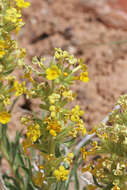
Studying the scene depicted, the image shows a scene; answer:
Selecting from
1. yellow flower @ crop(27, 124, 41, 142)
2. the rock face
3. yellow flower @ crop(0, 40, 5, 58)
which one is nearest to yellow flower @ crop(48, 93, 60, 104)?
yellow flower @ crop(27, 124, 41, 142)

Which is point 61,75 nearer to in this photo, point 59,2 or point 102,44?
point 102,44

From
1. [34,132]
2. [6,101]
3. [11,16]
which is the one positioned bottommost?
[34,132]

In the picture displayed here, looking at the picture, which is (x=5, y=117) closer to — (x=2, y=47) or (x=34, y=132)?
(x=34, y=132)

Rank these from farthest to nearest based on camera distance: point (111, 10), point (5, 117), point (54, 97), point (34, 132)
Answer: point (111, 10) < point (5, 117) < point (34, 132) < point (54, 97)

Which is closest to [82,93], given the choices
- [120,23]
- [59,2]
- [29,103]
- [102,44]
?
[29,103]

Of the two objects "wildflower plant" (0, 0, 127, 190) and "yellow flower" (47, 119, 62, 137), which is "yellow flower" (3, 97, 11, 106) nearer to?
"wildflower plant" (0, 0, 127, 190)

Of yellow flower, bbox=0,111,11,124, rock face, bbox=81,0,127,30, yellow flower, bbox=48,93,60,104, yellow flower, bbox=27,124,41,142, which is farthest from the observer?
rock face, bbox=81,0,127,30

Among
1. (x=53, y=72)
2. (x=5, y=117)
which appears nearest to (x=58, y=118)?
(x=53, y=72)

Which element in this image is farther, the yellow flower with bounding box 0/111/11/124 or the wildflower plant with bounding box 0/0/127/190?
the yellow flower with bounding box 0/111/11/124
